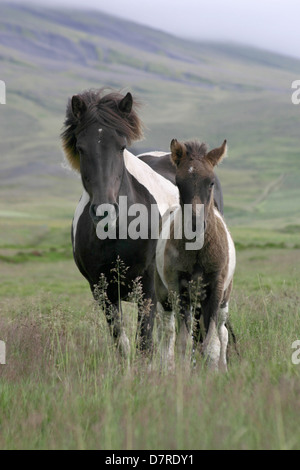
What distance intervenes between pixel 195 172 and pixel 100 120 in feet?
4.63

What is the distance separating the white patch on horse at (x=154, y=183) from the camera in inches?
302

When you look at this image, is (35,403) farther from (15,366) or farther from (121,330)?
(121,330)

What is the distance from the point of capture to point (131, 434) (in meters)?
3.89

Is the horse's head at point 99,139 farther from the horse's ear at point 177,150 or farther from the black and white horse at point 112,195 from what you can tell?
the horse's ear at point 177,150

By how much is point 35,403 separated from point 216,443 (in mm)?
1794

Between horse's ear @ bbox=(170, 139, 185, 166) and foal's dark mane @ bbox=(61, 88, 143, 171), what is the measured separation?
33.9 inches

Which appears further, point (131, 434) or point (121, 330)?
point (121, 330)

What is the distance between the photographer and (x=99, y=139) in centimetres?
658

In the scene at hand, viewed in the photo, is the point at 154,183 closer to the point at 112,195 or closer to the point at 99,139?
the point at 99,139

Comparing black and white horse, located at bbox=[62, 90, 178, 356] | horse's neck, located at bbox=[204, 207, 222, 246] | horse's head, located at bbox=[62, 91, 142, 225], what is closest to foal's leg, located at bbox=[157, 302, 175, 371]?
black and white horse, located at bbox=[62, 90, 178, 356]

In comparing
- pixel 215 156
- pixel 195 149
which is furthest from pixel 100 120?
pixel 215 156

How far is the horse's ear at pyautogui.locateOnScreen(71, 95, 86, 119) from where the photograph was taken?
22.3 feet

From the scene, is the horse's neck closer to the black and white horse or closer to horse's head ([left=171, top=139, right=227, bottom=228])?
horse's head ([left=171, top=139, right=227, bottom=228])
